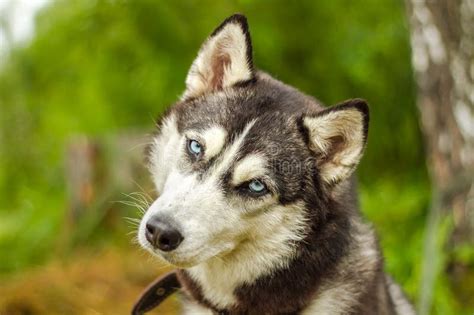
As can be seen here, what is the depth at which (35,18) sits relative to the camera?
8.38 m

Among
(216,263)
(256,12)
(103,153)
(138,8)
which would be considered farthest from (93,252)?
(216,263)

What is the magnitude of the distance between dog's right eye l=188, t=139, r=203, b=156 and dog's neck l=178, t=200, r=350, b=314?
551 mm

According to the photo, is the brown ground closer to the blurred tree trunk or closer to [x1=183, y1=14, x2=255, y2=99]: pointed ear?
[x1=183, y1=14, x2=255, y2=99]: pointed ear

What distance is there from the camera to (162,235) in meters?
3.21

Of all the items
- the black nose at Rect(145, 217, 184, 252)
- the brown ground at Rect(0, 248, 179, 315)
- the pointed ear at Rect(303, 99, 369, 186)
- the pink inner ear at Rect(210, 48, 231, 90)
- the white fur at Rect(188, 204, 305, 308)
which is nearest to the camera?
the black nose at Rect(145, 217, 184, 252)

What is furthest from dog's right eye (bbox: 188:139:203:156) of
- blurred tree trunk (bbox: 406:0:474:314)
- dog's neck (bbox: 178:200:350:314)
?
blurred tree trunk (bbox: 406:0:474:314)

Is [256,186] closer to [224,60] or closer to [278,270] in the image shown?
[278,270]

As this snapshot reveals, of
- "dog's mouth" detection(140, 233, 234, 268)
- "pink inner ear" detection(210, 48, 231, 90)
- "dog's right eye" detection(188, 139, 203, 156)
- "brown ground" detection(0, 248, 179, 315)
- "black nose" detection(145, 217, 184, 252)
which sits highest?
"pink inner ear" detection(210, 48, 231, 90)

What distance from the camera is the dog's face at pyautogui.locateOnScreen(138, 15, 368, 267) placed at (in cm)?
332

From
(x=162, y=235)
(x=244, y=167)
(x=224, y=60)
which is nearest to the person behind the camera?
(x=162, y=235)

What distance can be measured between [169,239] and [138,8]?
4434 millimetres

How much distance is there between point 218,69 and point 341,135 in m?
0.89

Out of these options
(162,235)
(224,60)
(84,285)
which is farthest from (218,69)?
(84,285)

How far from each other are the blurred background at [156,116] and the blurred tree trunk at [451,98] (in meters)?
0.01
